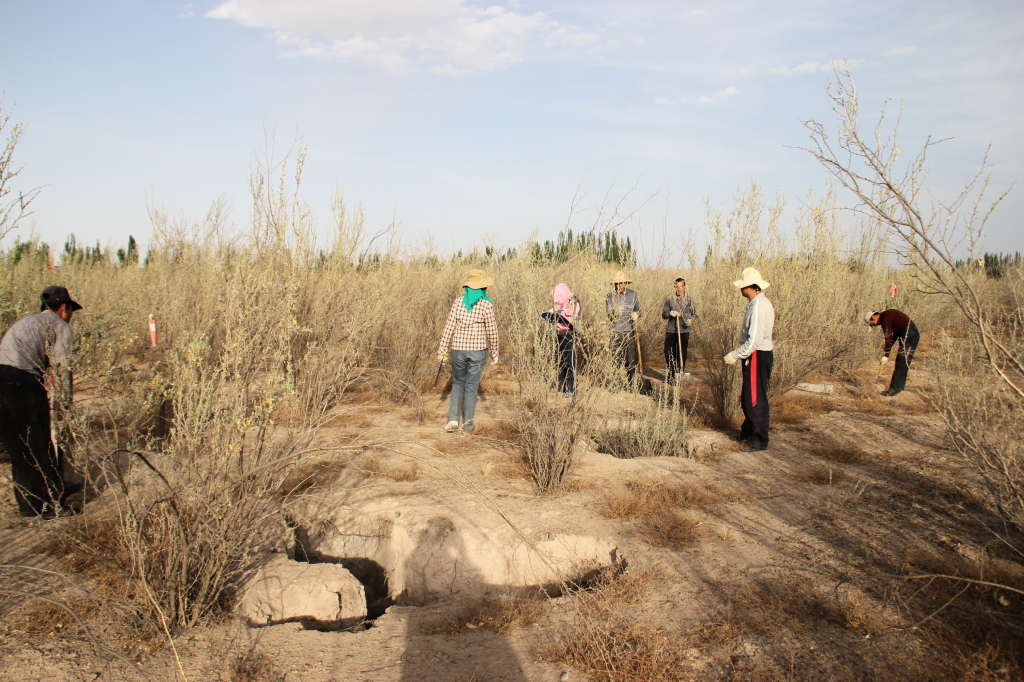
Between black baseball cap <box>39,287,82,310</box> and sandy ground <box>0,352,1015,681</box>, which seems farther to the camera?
black baseball cap <box>39,287,82,310</box>

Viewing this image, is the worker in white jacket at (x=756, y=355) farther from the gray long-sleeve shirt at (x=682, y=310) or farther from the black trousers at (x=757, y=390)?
the gray long-sleeve shirt at (x=682, y=310)

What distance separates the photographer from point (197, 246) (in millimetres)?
9914

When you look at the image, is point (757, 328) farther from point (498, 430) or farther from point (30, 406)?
point (30, 406)

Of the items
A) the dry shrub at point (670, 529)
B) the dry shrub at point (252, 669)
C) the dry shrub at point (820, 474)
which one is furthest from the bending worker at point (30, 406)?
the dry shrub at point (820, 474)

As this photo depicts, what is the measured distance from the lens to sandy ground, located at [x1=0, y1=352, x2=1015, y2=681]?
9.66ft

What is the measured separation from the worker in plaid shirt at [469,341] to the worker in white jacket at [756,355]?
2559 mm

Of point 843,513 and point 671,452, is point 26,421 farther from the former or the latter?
point 843,513

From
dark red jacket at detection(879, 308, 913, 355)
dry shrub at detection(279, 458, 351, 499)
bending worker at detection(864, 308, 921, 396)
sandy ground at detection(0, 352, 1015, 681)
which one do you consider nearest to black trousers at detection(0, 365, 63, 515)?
sandy ground at detection(0, 352, 1015, 681)

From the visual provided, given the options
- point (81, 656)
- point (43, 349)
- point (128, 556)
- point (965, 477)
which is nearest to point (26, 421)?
point (43, 349)

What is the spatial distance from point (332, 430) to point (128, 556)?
10.0ft

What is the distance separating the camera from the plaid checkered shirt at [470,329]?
22.4 feet

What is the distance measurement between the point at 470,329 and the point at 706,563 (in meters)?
3.67

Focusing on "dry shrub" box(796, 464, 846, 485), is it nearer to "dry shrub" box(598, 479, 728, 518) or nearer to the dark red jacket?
"dry shrub" box(598, 479, 728, 518)

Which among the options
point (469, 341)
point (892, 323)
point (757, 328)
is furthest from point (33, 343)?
point (892, 323)
